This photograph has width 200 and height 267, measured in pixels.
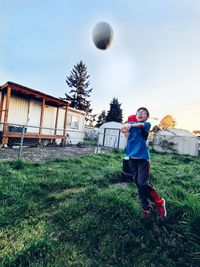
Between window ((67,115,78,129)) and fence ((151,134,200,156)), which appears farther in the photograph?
window ((67,115,78,129))

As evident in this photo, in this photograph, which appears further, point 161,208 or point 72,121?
point 72,121

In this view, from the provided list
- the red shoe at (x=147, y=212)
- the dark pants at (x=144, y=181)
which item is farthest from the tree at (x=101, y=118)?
the red shoe at (x=147, y=212)

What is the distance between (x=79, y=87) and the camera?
37219 millimetres

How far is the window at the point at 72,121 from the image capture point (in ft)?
48.1

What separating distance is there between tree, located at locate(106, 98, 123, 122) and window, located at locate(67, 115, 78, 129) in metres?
21.2

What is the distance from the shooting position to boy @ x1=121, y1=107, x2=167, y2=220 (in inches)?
81.6

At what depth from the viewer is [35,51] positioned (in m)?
12.2

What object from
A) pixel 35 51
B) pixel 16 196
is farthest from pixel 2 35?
pixel 16 196

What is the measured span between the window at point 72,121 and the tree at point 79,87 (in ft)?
71.6

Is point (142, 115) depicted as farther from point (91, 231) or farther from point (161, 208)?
point (91, 231)

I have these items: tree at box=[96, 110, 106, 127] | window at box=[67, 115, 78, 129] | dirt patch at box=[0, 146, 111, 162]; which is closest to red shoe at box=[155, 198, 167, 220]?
dirt patch at box=[0, 146, 111, 162]

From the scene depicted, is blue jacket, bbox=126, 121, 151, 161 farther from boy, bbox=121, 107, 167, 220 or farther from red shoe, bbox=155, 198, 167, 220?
red shoe, bbox=155, 198, 167, 220

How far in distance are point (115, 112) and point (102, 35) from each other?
28.5 meters

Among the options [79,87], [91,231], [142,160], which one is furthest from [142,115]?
[79,87]
